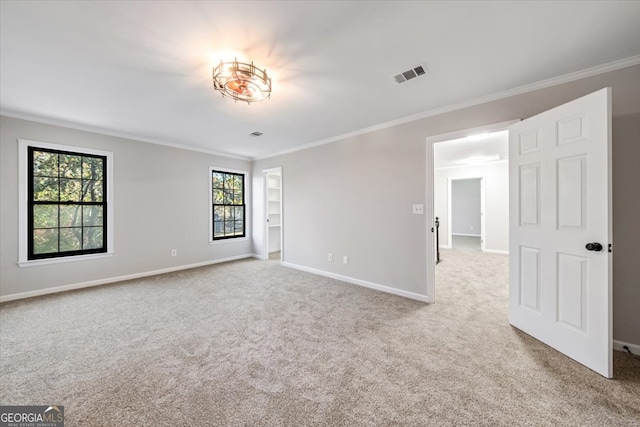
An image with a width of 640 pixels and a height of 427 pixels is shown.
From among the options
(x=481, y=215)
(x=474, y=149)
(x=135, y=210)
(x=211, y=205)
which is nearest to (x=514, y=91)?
(x=474, y=149)

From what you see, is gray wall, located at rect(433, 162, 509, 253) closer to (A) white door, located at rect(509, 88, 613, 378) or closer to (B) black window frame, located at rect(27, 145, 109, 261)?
(A) white door, located at rect(509, 88, 613, 378)

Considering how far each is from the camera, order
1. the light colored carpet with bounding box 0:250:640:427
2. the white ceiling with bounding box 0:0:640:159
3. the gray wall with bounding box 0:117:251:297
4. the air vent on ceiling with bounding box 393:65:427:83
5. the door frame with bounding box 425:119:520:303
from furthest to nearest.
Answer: the gray wall with bounding box 0:117:251:297 → the door frame with bounding box 425:119:520:303 → the air vent on ceiling with bounding box 393:65:427:83 → the white ceiling with bounding box 0:0:640:159 → the light colored carpet with bounding box 0:250:640:427

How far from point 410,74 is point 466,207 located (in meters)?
9.02

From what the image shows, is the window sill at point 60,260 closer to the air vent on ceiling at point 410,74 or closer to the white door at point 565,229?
the air vent on ceiling at point 410,74

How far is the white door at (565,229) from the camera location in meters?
1.76

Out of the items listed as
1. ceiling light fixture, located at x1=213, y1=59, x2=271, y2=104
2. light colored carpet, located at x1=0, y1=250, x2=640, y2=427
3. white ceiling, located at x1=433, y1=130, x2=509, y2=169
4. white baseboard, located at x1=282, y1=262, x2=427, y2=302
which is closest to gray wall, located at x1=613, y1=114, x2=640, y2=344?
light colored carpet, located at x1=0, y1=250, x2=640, y2=427

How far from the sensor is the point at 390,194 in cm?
356

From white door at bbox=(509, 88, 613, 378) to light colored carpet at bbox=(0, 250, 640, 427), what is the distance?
0.23 metres

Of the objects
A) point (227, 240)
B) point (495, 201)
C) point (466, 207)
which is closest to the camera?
point (227, 240)

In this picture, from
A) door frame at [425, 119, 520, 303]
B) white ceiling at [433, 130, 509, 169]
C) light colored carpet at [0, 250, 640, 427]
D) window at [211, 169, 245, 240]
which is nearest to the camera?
light colored carpet at [0, 250, 640, 427]

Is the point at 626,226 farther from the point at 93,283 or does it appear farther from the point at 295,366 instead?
the point at 93,283

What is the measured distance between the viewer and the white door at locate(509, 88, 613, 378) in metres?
1.76

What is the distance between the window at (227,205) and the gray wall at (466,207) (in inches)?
322

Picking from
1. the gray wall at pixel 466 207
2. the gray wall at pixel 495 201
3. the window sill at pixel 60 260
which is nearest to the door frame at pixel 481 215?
the gray wall at pixel 495 201
